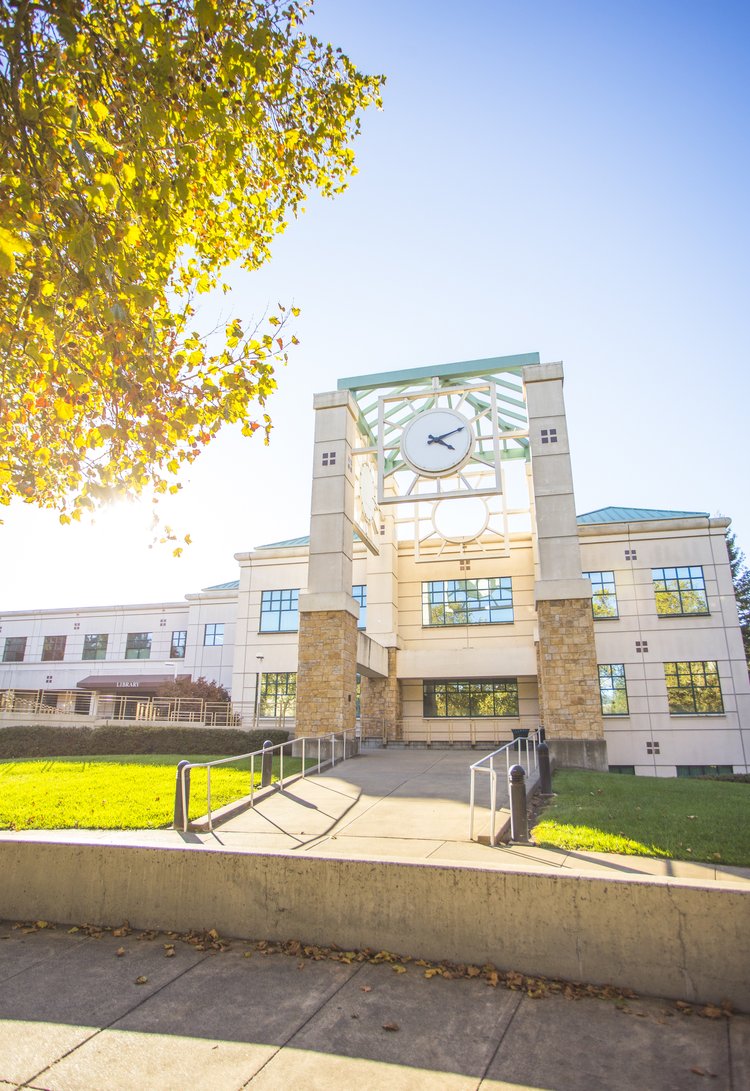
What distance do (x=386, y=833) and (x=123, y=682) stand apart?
94.0ft

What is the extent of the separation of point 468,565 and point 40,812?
19174mm

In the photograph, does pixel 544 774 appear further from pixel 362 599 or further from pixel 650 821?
pixel 362 599

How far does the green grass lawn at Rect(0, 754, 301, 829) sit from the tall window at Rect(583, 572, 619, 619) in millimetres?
13228

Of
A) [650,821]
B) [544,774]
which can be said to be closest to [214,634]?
[544,774]

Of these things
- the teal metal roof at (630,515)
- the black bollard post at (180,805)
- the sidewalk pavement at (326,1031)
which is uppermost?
the teal metal roof at (630,515)

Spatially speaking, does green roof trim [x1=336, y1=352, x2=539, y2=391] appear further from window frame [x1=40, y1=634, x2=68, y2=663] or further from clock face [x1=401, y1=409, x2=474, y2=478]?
window frame [x1=40, y1=634, x2=68, y2=663]

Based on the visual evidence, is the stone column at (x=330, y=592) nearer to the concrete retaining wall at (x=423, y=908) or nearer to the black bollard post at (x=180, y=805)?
the black bollard post at (x=180, y=805)

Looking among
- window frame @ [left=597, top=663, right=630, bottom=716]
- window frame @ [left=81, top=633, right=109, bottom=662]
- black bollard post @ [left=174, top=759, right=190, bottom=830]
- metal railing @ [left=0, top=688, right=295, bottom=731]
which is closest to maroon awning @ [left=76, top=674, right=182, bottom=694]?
window frame @ [left=81, top=633, right=109, bottom=662]

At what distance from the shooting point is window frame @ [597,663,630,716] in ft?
75.0

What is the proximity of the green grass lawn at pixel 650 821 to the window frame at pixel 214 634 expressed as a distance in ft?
73.1

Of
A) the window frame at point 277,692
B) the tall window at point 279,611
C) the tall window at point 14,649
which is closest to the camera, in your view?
the window frame at point 277,692

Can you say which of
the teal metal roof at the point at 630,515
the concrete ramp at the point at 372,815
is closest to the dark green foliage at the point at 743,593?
the teal metal roof at the point at 630,515

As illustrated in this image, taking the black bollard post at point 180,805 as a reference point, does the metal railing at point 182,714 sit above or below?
above

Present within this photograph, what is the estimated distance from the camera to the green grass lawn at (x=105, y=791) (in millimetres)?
9461
